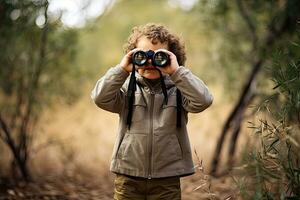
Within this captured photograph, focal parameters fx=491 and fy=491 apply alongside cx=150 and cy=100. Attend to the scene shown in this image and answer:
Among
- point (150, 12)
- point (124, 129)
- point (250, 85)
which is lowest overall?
point (124, 129)

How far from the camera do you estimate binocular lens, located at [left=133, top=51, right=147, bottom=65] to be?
114 inches

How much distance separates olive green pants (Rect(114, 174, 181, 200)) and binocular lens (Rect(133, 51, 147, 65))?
71cm

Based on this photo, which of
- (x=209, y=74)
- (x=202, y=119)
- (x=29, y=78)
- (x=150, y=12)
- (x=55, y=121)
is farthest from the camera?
(x=150, y=12)

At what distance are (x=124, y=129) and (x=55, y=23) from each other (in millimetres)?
2944

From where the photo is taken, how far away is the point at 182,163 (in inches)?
119

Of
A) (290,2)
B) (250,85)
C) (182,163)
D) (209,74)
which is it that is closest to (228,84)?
(209,74)

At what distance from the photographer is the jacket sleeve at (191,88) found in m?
2.89

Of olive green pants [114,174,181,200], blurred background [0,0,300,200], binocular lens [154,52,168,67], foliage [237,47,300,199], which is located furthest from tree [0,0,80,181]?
foliage [237,47,300,199]

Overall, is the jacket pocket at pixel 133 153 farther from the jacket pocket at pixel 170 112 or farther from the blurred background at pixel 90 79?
the blurred background at pixel 90 79

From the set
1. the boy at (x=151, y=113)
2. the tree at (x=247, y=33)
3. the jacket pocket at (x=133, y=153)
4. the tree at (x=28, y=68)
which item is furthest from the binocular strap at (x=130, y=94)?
the tree at (x=247, y=33)

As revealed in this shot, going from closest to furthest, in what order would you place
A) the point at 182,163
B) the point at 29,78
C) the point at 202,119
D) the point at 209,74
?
the point at 182,163, the point at 29,78, the point at 209,74, the point at 202,119

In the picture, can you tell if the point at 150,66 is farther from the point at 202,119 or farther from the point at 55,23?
the point at 202,119

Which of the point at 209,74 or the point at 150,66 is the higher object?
the point at 209,74

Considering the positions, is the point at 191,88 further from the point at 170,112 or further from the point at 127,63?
the point at 127,63
